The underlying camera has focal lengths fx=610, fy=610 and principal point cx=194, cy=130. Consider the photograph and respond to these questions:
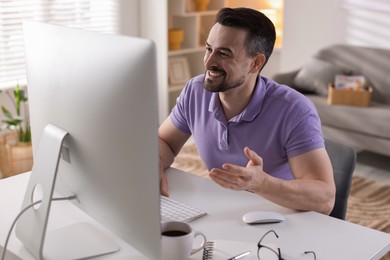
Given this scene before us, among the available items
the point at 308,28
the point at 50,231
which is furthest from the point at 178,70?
the point at 50,231

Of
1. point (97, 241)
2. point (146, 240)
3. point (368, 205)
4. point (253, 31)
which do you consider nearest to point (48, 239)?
point (97, 241)

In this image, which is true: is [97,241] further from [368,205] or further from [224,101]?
[368,205]

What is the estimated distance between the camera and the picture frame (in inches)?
210

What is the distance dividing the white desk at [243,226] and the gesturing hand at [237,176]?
11 centimetres

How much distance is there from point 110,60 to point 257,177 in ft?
2.03

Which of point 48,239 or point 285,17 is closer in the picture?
point 48,239

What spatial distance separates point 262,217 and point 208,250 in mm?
220

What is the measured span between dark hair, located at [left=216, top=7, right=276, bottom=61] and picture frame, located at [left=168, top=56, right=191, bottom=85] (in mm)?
3298

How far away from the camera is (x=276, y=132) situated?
77.5 inches

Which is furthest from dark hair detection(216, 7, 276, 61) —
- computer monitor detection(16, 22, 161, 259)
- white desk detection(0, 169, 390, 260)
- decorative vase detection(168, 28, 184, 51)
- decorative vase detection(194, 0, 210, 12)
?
decorative vase detection(194, 0, 210, 12)

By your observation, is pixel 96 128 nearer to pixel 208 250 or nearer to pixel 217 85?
pixel 208 250

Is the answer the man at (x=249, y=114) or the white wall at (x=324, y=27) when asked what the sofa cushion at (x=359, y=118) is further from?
the man at (x=249, y=114)

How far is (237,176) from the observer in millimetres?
1596

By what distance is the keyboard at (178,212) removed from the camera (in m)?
1.66
